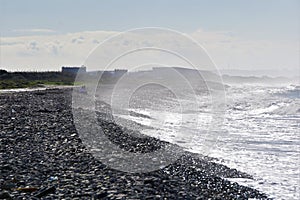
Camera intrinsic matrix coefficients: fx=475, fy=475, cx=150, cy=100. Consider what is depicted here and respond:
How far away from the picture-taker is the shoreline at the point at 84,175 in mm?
10086

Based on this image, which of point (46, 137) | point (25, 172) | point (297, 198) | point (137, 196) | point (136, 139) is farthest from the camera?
point (136, 139)

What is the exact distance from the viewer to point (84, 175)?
1164cm

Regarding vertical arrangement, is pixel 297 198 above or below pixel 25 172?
below

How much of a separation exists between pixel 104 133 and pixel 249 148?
6.67 m

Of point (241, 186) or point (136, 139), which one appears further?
point (136, 139)

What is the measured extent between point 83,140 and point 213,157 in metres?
5.22

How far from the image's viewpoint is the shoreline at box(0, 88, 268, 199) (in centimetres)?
1009


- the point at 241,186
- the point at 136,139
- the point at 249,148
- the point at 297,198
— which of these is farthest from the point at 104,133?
the point at 297,198

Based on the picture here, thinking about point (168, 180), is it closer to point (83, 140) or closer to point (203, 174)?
point (203, 174)

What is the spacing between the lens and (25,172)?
11.7 meters

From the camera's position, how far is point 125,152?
1638 centimetres

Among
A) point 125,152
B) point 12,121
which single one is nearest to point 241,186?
point 125,152

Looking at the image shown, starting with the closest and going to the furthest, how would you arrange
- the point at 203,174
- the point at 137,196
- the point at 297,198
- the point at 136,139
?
the point at 137,196 → the point at 297,198 → the point at 203,174 → the point at 136,139

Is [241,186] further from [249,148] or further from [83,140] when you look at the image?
[249,148]
